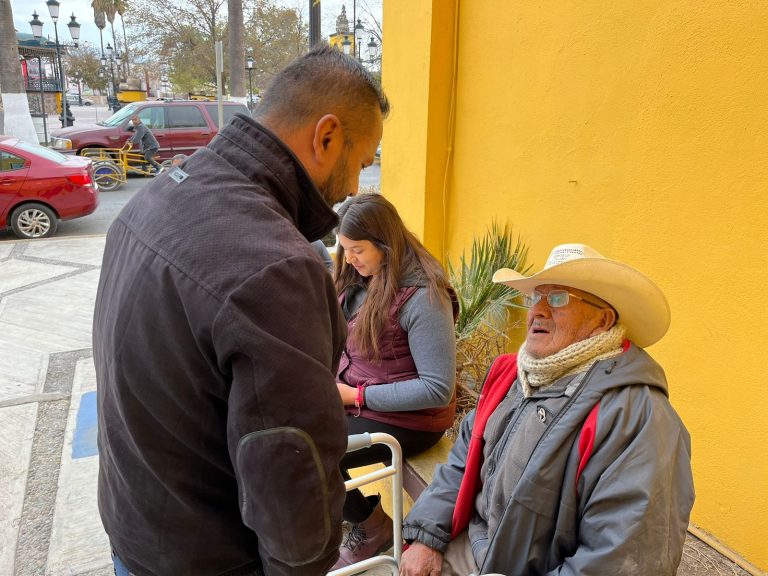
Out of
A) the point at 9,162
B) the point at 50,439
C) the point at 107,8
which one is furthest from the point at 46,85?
the point at 50,439

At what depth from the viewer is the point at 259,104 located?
1302mm

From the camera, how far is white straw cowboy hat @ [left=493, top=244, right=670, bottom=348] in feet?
5.57

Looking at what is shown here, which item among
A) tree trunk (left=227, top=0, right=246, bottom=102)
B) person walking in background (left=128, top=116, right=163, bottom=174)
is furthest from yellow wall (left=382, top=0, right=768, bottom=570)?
tree trunk (left=227, top=0, right=246, bottom=102)

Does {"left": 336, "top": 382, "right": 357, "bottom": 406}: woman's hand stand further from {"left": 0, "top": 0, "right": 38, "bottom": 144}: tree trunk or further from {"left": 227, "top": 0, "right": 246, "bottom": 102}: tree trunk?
{"left": 227, "top": 0, "right": 246, "bottom": 102}: tree trunk

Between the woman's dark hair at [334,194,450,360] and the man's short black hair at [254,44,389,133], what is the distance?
1.19 m

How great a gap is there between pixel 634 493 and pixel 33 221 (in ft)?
30.6

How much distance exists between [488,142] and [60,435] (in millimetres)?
3227

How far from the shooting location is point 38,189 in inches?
337

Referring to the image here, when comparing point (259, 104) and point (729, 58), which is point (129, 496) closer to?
point (259, 104)

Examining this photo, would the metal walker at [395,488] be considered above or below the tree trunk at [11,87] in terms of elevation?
below

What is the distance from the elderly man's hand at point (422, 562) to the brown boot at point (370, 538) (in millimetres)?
548

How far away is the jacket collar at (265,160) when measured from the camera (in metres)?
1.14

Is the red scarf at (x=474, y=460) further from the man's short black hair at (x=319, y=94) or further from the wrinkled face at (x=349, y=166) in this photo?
the man's short black hair at (x=319, y=94)

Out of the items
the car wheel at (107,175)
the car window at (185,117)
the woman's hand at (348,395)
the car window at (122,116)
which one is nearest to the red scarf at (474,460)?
the woman's hand at (348,395)
